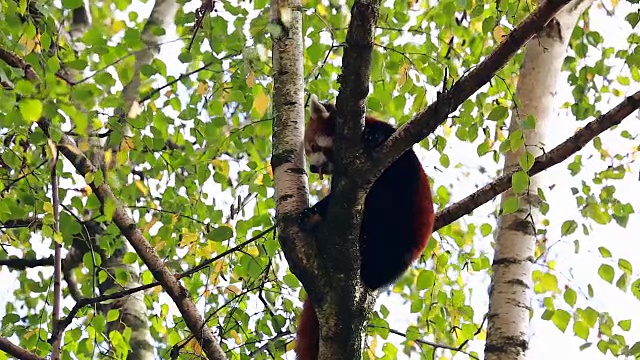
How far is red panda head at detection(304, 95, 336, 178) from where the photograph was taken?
4.22m

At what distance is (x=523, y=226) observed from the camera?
339 cm

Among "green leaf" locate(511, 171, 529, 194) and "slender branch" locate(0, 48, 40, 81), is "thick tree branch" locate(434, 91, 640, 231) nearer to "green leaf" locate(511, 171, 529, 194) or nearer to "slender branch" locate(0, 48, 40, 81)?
"green leaf" locate(511, 171, 529, 194)

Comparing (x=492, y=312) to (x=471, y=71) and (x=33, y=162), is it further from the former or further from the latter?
(x=33, y=162)

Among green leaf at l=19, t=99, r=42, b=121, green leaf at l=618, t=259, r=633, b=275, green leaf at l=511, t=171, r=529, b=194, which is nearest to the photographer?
green leaf at l=19, t=99, r=42, b=121

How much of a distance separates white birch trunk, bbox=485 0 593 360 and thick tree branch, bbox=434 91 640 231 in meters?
0.10

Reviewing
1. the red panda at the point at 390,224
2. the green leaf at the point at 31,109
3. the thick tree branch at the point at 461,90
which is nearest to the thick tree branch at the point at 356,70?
the thick tree branch at the point at 461,90

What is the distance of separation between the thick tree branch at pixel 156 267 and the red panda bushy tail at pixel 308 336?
0.39 m

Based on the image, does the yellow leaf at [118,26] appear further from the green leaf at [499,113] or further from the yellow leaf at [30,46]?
the green leaf at [499,113]

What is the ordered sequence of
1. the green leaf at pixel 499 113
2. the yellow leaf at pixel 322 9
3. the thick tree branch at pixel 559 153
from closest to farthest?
the thick tree branch at pixel 559 153 < the green leaf at pixel 499 113 < the yellow leaf at pixel 322 9

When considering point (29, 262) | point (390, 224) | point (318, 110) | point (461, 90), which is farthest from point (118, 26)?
point (461, 90)

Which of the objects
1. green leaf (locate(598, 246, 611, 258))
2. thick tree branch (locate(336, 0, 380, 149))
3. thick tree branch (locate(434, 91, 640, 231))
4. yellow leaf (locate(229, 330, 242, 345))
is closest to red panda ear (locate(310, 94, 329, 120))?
thick tree branch (locate(434, 91, 640, 231))

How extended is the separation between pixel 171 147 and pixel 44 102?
276cm

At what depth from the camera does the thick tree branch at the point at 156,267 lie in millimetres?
2842

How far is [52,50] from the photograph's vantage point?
4.01 meters
